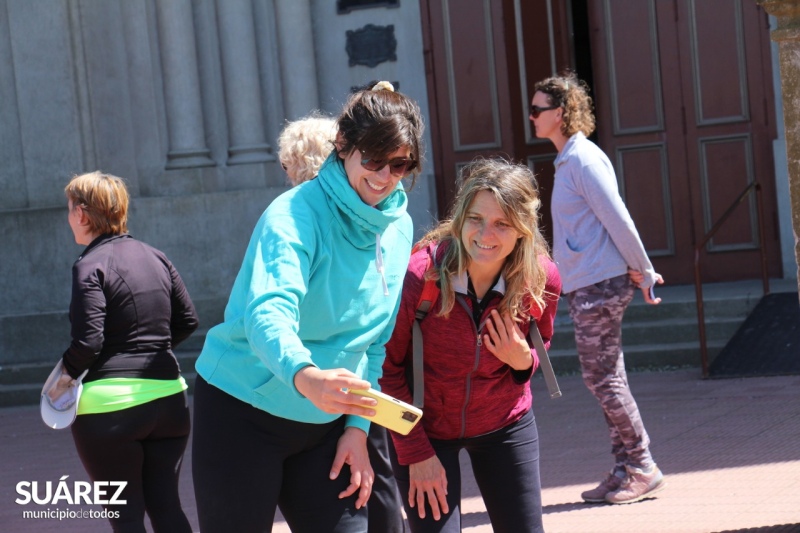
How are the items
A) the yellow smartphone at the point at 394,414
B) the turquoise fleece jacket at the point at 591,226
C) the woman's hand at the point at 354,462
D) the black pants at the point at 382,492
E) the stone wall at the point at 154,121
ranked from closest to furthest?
the yellow smartphone at the point at 394,414
the woman's hand at the point at 354,462
the black pants at the point at 382,492
the turquoise fleece jacket at the point at 591,226
the stone wall at the point at 154,121

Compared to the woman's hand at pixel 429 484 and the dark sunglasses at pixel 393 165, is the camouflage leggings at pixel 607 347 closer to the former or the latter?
the woman's hand at pixel 429 484

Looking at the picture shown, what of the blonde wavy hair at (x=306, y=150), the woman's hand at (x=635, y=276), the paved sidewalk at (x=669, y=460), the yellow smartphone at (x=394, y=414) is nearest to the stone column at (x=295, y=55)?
the paved sidewalk at (x=669, y=460)

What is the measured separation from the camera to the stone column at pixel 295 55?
449 inches

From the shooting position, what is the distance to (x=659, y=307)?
992 cm

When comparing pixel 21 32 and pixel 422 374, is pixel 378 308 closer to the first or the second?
pixel 422 374

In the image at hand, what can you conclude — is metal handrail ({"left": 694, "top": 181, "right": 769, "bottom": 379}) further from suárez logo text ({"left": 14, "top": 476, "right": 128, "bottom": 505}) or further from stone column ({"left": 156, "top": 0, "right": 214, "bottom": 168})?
stone column ({"left": 156, "top": 0, "right": 214, "bottom": 168})

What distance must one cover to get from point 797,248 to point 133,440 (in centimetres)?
247

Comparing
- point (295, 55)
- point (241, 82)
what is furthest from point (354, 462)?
point (295, 55)

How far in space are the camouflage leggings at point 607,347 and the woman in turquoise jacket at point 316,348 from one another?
2.42 m

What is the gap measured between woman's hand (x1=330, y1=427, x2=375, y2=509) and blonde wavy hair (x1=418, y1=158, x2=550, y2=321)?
54cm

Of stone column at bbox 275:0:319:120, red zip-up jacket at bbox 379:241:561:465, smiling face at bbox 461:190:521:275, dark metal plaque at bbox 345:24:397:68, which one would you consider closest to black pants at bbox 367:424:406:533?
red zip-up jacket at bbox 379:241:561:465

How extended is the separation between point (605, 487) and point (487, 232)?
2525 mm

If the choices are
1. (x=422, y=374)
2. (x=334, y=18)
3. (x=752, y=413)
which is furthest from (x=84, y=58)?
(x=422, y=374)

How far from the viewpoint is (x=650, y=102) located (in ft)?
36.2
